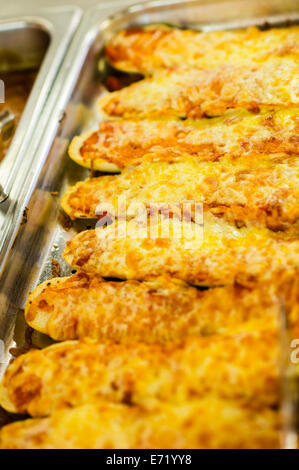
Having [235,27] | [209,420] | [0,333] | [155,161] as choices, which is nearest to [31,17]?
[235,27]

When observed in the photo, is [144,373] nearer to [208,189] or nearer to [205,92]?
[208,189]

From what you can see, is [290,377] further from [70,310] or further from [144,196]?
[144,196]

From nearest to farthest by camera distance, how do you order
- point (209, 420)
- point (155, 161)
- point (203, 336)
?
1. point (209, 420)
2. point (203, 336)
3. point (155, 161)

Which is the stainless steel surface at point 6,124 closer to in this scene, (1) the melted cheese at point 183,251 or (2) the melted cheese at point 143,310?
(1) the melted cheese at point 183,251

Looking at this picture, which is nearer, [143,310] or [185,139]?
[143,310]

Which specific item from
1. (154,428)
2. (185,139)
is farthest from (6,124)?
(154,428)

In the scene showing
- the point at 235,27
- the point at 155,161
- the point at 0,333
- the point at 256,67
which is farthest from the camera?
the point at 235,27
